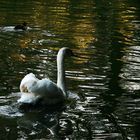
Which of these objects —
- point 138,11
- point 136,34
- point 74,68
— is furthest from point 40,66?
point 138,11

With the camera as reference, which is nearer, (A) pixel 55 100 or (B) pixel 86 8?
(A) pixel 55 100

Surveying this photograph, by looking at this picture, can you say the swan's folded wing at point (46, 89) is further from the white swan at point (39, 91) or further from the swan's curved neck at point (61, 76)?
the swan's curved neck at point (61, 76)

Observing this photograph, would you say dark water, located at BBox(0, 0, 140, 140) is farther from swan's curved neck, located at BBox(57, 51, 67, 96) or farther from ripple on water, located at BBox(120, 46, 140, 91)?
swan's curved neck, located at BBox(57, 51, 67, 96)

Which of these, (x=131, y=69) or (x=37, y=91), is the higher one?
(x=37, y=91)

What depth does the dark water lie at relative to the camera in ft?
39.5

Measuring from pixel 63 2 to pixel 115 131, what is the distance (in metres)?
26.8

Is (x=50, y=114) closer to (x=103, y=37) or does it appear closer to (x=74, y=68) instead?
(x=74, y=68)

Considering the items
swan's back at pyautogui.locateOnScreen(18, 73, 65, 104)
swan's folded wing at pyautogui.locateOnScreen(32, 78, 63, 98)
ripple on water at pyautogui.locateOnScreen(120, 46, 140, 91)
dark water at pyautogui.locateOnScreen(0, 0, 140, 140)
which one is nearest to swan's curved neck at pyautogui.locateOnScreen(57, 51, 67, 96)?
dark water at pyautogui.locateOnScreen(0, 0, 140, 140)

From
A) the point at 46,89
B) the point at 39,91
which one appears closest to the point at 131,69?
the point at 46,89

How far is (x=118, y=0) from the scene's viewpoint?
41.7 meters

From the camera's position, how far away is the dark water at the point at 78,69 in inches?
474

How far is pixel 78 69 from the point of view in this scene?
17500 millimetres

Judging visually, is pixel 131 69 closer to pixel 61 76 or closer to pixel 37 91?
pixel 61 76

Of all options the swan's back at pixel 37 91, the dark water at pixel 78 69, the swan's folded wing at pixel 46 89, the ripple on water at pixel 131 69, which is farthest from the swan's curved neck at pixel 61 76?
the ripple on water at pixel 131 69
